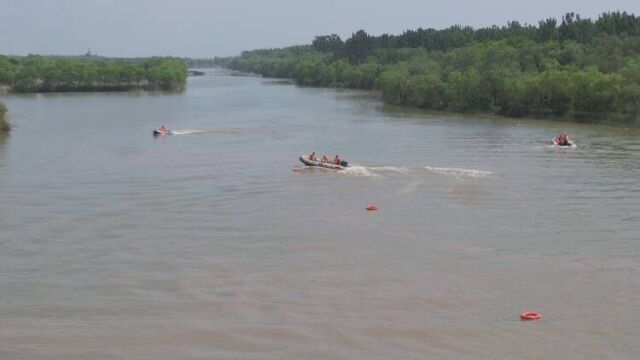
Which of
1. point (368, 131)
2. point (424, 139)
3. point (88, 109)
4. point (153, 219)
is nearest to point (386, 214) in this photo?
point (153, 219)

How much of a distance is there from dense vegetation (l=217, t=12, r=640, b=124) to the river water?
470 inches

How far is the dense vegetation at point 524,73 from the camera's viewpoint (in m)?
51.8

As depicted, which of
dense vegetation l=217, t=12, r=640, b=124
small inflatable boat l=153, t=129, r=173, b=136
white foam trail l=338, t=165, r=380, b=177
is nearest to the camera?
white foam trail l=338, t=165, r=380, b=177

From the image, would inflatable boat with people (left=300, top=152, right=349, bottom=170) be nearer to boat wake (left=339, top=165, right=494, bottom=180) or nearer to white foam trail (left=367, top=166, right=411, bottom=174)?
boat wake (left=339, top=165, right=494, bottom=180)

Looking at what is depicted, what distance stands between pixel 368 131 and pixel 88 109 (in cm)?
3062

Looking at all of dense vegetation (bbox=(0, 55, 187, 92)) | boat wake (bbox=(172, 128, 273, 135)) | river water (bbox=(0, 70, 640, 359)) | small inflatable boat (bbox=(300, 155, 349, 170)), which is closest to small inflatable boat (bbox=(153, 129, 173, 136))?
boat wake (bbox=(172, 128, 273, 135))

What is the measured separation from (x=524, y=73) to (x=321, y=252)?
52988 millimetres

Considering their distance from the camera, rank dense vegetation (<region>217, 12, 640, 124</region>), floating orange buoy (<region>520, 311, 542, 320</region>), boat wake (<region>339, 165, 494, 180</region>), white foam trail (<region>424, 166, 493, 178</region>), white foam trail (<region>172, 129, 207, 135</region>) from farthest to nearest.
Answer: dense vegetation (<region>217, 12, 640, 124</region>)
white foam trail (<region>172, 129, 207, 135</region>)
boat wake (<region>339, 165, 494, 180</region>)
white foam trail (<region>424, 166, 493, 178</region>)
floating orange buoy (<region>520, 311, 542, 320</region>)

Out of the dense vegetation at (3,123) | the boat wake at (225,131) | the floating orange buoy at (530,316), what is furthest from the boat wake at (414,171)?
the dense vegetation at (3,123)

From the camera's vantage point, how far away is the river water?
47.9 feet

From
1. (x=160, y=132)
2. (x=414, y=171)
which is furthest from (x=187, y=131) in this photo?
(x=414, y=171)

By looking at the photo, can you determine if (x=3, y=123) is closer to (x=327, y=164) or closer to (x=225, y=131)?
(x=225, y=131)

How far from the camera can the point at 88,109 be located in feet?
225

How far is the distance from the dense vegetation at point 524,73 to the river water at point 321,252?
11.9m
